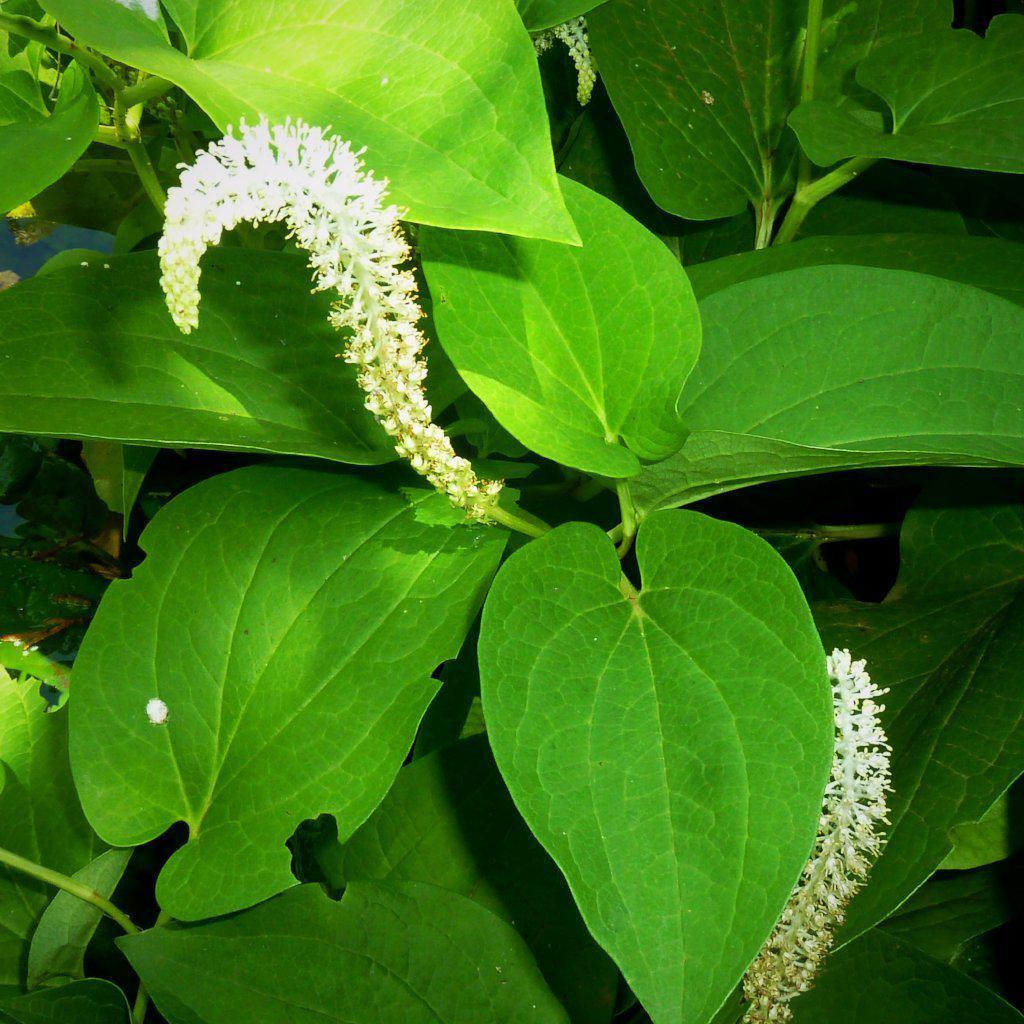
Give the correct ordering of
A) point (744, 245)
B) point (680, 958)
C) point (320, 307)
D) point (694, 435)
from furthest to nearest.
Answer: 1. point (744, 245)
2. point (320, 307)
3. point (694, 435)
4. point (680, 958)

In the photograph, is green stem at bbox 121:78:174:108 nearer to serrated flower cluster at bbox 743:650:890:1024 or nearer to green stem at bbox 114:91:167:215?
green stem at bbox 114:91:167:215

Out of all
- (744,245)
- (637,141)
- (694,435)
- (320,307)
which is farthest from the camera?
(744,245)

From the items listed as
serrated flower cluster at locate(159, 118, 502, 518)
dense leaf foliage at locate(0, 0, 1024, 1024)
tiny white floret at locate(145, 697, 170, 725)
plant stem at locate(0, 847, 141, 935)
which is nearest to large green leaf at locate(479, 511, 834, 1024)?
dense leaf foliage at locate(0, 0, 1024, 1024)

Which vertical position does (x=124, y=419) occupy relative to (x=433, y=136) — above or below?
below

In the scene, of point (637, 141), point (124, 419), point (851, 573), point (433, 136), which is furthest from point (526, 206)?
point (851, 573)

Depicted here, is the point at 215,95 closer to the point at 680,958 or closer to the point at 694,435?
the point at 694,435

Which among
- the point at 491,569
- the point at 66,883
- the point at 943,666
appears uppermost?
the point at 491,569

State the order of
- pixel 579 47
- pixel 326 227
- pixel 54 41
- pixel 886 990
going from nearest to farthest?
pixel 326 227, pixel 54 41, pixel 886 990, pixel 579 47

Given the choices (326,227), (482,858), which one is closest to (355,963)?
(482,858)

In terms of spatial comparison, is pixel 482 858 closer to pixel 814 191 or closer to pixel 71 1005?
pixel 71 1005
